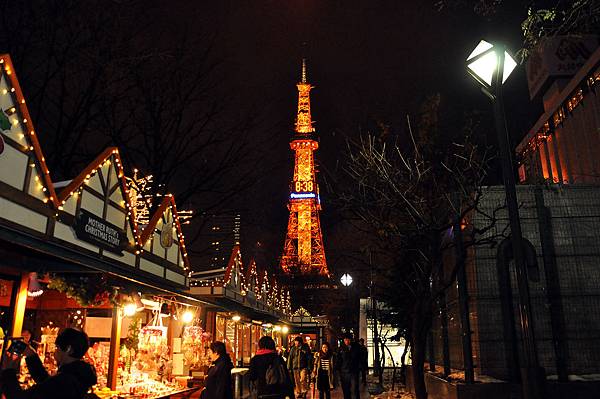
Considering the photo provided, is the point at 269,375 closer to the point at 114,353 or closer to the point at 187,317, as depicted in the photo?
the point at 114,353

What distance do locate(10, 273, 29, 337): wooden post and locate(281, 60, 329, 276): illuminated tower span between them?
65297 mm

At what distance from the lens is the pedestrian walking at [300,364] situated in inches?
570

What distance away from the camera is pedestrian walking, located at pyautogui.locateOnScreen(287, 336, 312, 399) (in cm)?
1447

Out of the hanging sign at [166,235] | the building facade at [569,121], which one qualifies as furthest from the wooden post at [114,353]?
the building facade at [569,121]

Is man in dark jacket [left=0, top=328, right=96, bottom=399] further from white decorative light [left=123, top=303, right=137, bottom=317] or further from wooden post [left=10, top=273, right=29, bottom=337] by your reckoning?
white decorative light [left=123, top=303, right=137, bottom=317]

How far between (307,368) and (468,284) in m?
6.75

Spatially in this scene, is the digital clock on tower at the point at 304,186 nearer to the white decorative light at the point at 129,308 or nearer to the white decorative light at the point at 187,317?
the white decorative light at the point at 187,317

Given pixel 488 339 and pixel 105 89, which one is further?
pixel 105 89

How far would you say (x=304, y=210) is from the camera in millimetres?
79375

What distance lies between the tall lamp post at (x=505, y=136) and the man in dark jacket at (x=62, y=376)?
4131 millimetres

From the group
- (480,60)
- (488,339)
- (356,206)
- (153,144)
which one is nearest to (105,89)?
(153,144)

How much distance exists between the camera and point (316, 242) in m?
78.4

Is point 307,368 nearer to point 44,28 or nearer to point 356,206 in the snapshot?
point 356,206

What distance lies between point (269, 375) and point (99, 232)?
353 centimetres
